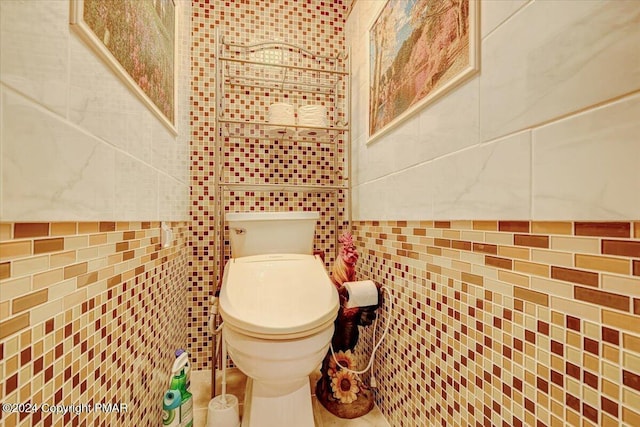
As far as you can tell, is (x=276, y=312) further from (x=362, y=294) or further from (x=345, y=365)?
(x=345, y=365)

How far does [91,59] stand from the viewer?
0.62 metres

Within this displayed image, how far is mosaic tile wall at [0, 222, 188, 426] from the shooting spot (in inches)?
16.8

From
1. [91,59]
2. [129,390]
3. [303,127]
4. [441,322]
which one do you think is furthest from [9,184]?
[303,127]

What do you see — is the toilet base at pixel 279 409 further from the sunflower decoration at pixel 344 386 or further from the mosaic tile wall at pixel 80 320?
the mosaic tile wall at pixel 80 320

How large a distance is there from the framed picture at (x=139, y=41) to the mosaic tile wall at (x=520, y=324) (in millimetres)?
937

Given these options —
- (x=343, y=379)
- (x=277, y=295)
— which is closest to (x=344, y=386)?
(x=343, y=379)

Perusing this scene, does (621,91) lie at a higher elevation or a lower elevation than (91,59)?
lower

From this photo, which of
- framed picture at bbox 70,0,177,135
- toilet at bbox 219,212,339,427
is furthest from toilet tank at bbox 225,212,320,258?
framed picture at bbox 70,0,177,135

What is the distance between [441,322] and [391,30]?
1103mm

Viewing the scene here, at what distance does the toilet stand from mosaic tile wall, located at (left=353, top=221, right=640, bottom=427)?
335mm

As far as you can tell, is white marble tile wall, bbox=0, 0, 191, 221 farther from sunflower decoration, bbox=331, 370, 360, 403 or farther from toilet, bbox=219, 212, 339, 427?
sunflower decoration, bbox=331, 370, 360, 403

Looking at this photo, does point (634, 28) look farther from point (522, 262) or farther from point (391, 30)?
point (391, 30)

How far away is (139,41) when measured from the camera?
34.6 inches

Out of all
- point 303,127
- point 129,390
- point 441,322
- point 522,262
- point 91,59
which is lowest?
point 129,390
